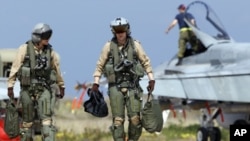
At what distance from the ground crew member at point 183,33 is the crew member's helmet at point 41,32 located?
10877 mm

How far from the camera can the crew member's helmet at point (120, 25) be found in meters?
11.0

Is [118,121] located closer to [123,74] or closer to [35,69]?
[123,74]

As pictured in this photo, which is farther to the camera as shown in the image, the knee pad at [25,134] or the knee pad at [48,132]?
the knee pad at [25,134]

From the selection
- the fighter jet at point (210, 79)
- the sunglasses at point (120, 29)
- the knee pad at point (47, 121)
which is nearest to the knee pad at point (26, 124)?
the knee pad at point (47, 121)

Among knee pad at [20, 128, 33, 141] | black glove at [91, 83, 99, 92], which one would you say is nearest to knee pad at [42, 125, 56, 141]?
knee pad at [20, 128, 33, 141]

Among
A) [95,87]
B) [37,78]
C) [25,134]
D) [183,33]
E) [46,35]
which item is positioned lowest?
[25,134]

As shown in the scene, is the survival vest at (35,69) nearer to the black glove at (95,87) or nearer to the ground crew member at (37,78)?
the ground crew member at (37,78)

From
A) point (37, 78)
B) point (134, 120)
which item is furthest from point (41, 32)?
point (134, 120)

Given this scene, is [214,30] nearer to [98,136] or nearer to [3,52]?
[98,136]

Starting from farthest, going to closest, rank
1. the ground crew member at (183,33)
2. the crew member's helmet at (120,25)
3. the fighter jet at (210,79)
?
the ground crew member at (183,33) → the fighter jet at (210,79) → the crew member's helmet at (120,25)

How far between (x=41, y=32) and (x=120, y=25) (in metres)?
0.97

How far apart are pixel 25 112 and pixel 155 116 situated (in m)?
1.62

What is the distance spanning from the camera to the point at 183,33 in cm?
2172

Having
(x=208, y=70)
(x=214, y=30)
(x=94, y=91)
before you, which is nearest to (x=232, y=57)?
(x=208, y=70)
